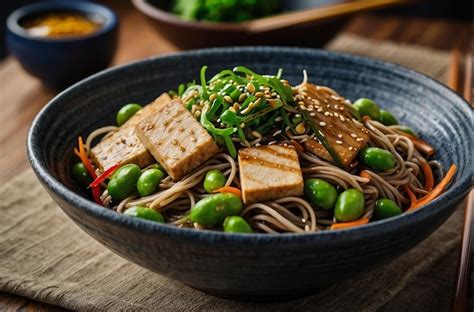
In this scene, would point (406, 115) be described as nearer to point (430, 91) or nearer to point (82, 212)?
point (430, 91)

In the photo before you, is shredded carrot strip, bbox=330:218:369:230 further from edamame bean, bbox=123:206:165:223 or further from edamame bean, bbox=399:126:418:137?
edamame bean, bbox=399:126:418:137

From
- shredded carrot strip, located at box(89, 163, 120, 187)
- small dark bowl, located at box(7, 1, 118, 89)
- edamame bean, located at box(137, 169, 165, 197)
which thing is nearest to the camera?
edamame bean, located at box(137, 169, 165, 197)

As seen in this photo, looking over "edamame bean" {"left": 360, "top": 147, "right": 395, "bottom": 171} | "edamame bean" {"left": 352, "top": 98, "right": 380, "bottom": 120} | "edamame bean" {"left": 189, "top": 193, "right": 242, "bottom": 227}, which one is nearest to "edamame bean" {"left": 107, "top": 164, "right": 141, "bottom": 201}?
"edamame bean" {"left": 189, "top": 193, "right": 242, "bottom": 227}

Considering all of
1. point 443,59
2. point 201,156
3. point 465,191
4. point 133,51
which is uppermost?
point 465,191

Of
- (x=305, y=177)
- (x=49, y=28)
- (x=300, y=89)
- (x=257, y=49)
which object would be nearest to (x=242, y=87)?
(x=300, y=89)

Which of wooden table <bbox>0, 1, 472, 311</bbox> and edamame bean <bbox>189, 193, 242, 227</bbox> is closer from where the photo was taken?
edamame bean <bbox>189, 193, 242, 227</bbox>

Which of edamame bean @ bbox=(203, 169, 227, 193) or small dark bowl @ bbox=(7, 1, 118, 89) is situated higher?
edamame bean @ bbox=(203, 169, 227, 193)

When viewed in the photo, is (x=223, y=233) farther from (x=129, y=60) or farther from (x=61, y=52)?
(x=129, y=60)

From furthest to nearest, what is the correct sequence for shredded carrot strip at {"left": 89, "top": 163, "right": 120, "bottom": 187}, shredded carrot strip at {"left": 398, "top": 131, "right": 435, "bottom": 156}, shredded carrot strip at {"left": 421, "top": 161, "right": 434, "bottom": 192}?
shredded carrot strip at {"left": 398, "top": 131, "right": 435, "bottom": 156} < shredded carrot strip at {"left": 421, "top": 161, "right": 434, "bottom": 192} < shredded carrot strip at {"left": 89, "top": 163, "right": 120, "bottom": 187}
